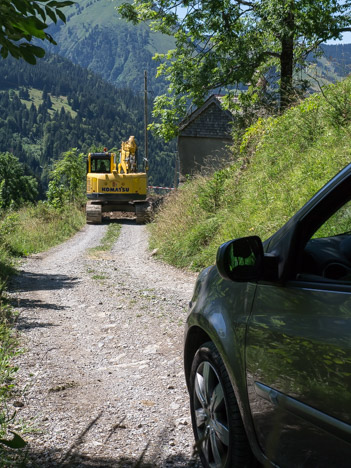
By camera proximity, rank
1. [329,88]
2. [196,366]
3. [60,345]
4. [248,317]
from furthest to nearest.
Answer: [329,88], [60,345], [196,366], [248,317]

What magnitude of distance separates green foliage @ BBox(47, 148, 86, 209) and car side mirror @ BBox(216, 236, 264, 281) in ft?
119

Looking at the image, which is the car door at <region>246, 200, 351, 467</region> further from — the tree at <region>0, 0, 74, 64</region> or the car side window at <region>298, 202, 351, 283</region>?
the tree at <region>0, 0, 74, 64</region>

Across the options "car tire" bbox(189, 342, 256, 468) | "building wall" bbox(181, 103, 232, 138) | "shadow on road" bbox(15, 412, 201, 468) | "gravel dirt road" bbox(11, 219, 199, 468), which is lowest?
"gravel dirt road" bbox(11, 219, 199, 468)

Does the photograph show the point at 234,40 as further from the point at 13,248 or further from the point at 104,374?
the point at 104,374

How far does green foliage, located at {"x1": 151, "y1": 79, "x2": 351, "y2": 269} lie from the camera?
914 centimetres

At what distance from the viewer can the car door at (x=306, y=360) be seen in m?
1.67

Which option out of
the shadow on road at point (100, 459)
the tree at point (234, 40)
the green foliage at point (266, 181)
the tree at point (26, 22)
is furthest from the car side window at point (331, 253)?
the tree at point (234, 40)

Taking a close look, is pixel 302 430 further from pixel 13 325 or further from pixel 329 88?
pixel 329 88

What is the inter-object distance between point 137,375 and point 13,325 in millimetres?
2104

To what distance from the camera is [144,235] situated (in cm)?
2164

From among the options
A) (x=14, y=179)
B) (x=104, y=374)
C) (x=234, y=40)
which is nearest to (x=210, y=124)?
(x=234, y=40)

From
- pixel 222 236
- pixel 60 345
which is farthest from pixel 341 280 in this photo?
pixel 222 236

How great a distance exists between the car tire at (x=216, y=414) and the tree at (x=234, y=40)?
1359cm

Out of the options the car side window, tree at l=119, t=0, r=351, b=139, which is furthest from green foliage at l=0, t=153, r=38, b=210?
the car side window
